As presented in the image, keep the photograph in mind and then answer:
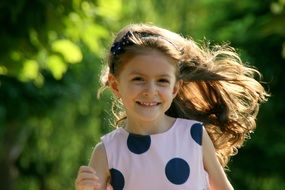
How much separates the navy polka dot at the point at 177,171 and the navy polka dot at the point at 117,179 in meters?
0.19

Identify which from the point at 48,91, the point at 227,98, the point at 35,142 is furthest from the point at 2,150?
the point at 227,98

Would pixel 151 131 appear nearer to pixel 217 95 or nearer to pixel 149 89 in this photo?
pixel 149 89

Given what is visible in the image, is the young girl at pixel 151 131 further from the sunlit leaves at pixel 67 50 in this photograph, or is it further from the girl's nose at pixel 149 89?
the sunlit leaves at pixel 67 50

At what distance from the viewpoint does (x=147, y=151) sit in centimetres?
481

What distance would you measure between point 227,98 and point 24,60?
3525 mm

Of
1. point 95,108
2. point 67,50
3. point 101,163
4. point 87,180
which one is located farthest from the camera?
point 95,108

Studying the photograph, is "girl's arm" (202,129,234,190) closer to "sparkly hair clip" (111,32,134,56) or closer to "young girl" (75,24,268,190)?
"young girl" (75,24,268,190)

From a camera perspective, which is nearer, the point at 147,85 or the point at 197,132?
the point at 147,85

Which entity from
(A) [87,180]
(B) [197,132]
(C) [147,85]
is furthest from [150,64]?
(A) [87,180]

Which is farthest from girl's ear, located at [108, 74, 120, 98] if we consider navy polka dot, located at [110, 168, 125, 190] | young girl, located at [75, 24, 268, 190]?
navy polka dot, located at [110, 168, 125, 190]

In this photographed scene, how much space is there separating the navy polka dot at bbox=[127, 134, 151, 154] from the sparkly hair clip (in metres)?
0.36

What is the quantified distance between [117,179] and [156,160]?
184 millimetres

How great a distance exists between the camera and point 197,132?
4.97 metres

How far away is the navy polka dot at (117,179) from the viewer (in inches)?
187
